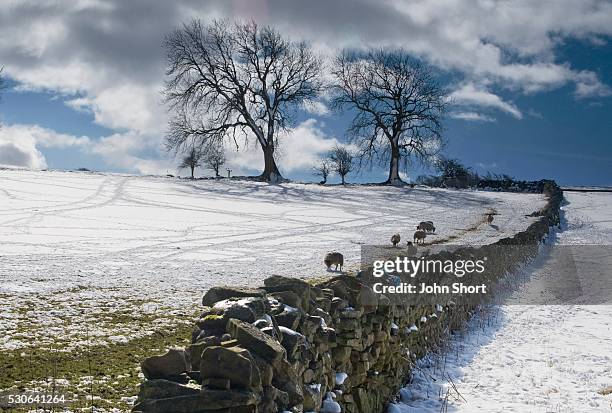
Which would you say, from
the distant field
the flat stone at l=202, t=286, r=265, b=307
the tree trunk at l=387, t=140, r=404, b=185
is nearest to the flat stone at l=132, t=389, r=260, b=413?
the distant field

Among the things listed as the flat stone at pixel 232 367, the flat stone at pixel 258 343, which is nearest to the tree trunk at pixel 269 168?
the flat stone at pixel 258 343

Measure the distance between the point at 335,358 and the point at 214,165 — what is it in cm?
6532

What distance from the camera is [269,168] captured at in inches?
1710

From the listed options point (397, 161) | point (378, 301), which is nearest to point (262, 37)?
point (397, 161)

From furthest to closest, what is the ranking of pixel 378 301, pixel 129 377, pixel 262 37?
pixel 262 37 → pixel 378 301 → pixel 129 377

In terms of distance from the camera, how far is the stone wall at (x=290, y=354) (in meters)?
3.54

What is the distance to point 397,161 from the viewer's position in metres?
45.3

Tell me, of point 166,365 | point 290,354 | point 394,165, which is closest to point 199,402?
point 166,365

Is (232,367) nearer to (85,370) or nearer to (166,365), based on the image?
(166,365)

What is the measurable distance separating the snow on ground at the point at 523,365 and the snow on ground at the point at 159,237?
3486 mm

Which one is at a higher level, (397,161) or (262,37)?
(262,37)

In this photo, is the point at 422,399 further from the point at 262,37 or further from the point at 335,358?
the point at 262,37

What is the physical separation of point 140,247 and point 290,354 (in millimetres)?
10383

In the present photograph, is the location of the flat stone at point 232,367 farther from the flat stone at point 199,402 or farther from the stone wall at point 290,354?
the flat stone at point 199,402
